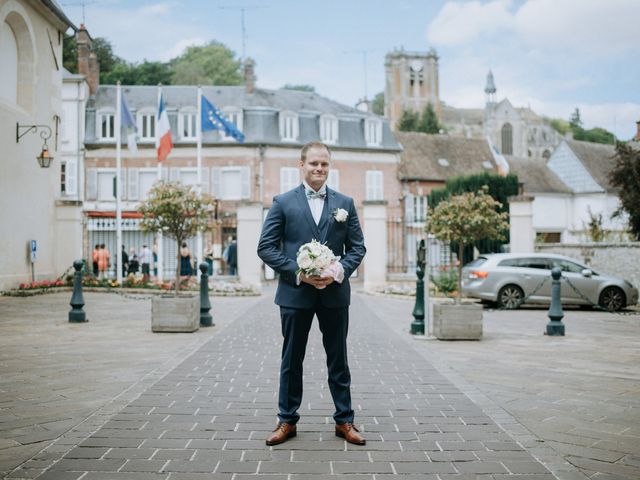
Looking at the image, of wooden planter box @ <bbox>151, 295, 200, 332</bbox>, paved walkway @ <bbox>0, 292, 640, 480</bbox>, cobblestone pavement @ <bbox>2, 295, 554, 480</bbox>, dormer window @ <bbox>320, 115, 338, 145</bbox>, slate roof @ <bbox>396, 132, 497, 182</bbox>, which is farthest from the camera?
slate roof @ <bbox>396, 132, 497, 182</bbox>

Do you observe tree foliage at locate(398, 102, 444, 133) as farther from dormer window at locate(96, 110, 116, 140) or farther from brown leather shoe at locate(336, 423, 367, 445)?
brown leather shoe at locate(336, 423, 367, 445)

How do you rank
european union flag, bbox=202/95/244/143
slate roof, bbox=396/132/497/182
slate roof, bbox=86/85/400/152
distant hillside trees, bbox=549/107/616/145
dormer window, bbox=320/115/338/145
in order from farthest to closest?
distant hillside trees, bbox=549/107/616/145, slate roof, bbox=396/132/497/182, dormer window, bbox=320/115/338/145, slate roof, bbox=86/85/400/152, european union flag, bbox=202/95/244/143

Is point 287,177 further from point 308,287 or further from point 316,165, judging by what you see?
point 308,287

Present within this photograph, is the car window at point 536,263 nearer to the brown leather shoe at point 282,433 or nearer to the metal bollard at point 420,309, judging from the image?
the metal bollard at point 420,309

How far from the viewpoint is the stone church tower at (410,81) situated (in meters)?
88.8

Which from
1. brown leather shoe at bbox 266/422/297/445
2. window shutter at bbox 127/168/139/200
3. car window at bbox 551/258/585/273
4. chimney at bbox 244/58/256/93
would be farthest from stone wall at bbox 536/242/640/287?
chimney at bbox 244/58/256/93

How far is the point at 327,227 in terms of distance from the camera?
457 cm

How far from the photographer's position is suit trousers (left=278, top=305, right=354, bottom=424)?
4.46 m

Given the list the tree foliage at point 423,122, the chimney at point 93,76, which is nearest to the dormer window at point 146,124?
the chimney at point 93,76

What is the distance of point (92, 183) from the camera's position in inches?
1387

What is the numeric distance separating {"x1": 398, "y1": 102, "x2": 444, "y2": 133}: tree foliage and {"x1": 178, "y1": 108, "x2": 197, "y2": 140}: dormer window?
33988 mm

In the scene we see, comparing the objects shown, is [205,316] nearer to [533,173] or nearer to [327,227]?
[327,227]

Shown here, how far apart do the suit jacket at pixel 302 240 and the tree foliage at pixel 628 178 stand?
62.9 feet

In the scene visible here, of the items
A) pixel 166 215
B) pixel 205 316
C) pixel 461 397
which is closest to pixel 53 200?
pixel 166 215
